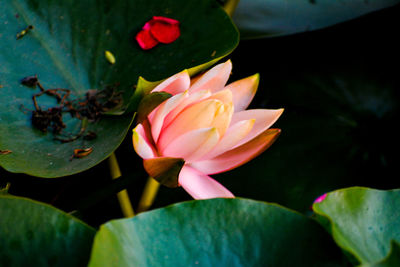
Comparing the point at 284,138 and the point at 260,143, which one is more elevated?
the point at 260,143

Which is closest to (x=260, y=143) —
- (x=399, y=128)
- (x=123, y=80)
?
(x=123, y=80)

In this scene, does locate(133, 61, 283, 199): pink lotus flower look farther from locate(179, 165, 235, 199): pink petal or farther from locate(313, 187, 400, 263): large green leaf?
locate(313, 187, 400, 263): large green leaf

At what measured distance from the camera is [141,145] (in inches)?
21.2

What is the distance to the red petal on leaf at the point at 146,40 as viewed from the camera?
2.45 feet

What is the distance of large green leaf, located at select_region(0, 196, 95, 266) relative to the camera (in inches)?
17.5

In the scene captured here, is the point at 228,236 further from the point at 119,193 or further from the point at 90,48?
the point at 90,48

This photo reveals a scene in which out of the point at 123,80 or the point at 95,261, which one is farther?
the point at 123,80

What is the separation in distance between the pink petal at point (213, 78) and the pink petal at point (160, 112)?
0.06 metres

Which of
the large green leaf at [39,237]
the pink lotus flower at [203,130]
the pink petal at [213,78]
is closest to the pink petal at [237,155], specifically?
the pink lotus flower at [203,130]

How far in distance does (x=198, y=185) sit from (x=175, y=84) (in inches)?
6.1

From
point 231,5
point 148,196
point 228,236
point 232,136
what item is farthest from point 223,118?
point 231,5

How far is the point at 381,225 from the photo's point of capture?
0.53 m

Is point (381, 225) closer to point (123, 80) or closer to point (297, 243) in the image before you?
point (297, 243)

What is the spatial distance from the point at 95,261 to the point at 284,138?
615 millimetres
